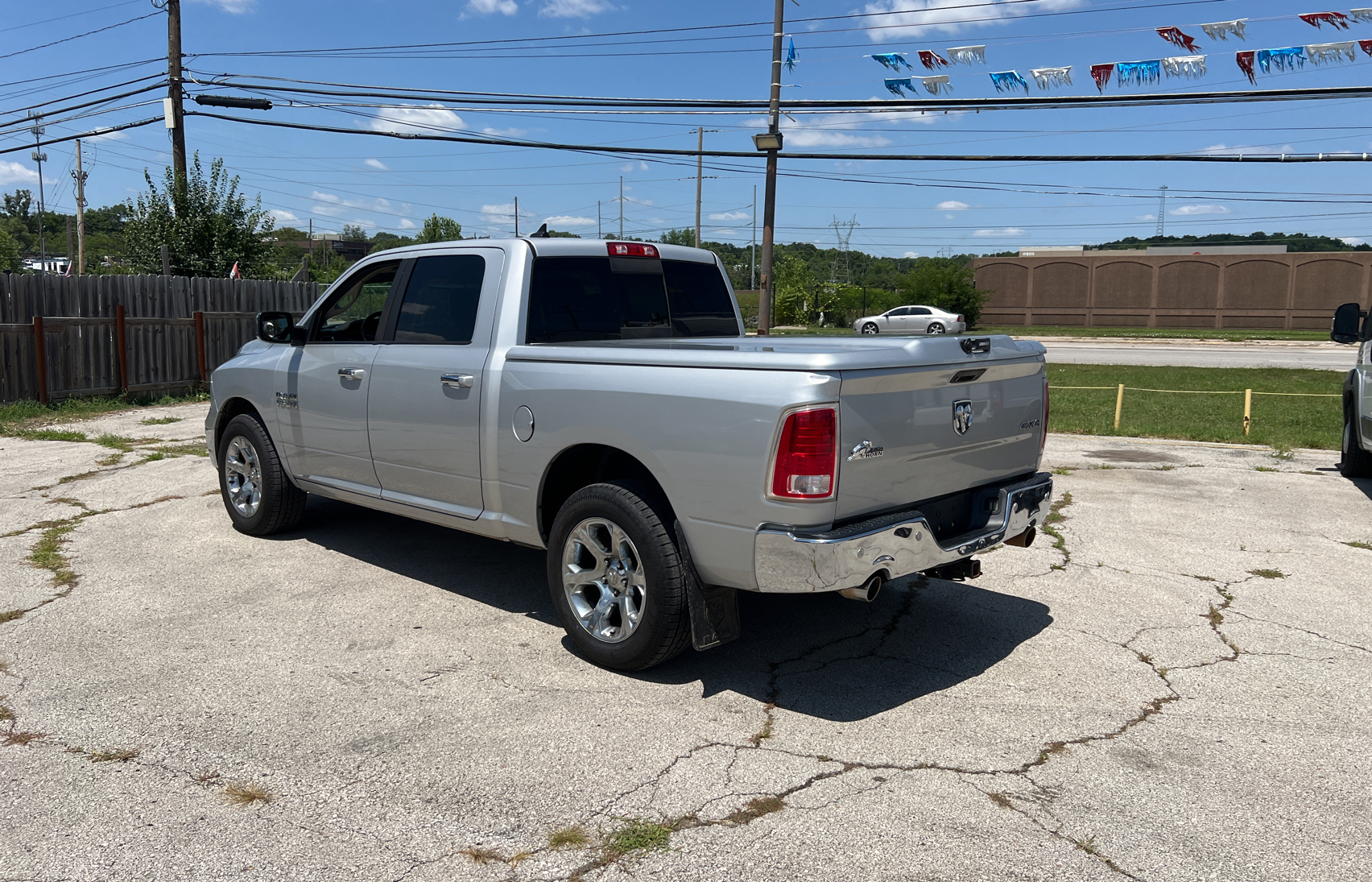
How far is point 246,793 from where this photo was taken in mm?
3447

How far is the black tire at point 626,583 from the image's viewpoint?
13.9 feet

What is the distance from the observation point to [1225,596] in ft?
19.5

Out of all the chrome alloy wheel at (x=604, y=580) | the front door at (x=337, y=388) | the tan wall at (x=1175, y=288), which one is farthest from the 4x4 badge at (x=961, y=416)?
the tan wall at (x=1175, y=288)

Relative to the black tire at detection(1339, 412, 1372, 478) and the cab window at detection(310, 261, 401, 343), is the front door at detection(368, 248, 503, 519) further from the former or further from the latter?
the black tire at detection(1339, 412, 1372, 478)

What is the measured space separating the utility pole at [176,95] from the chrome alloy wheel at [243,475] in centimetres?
1694

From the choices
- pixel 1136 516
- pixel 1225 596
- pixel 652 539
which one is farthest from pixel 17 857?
pixel 1136 516

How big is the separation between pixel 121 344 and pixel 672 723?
14.7m

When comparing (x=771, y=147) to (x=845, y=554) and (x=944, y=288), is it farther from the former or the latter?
(x=944, y=288)

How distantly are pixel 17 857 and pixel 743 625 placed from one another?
10.7ft

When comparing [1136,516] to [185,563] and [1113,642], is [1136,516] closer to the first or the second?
[1113,642]

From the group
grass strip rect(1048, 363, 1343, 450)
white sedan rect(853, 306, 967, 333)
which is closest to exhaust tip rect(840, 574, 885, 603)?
grass strip rect(1048, 363, 1343, 450)

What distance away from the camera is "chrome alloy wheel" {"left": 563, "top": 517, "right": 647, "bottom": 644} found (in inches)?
177

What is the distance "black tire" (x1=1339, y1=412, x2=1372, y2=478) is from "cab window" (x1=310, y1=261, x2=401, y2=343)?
895cm

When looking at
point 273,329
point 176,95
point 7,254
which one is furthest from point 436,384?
point 7,254
